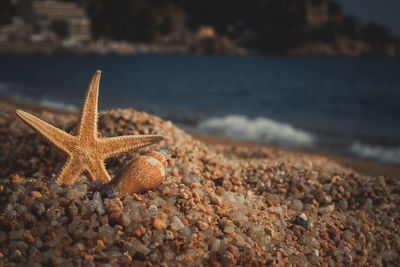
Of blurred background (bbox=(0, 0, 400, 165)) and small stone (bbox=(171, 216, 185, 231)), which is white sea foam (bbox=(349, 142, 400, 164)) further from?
blurred background (bbox=(0, 0, 400, 165))

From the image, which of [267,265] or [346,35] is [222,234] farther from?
[346,35]

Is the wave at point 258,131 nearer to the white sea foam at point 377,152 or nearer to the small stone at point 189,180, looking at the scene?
the white sea foam at point 377,152

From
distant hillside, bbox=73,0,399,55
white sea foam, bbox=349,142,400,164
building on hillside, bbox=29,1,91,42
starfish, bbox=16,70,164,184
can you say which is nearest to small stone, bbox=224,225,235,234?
starfish, bbox=16,70,164,184

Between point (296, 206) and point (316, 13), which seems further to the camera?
point (316, 13)

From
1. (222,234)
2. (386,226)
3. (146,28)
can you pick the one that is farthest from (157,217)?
(146,28)

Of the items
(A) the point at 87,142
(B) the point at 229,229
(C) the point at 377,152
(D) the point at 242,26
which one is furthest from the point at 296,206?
(D) the point at 242,26

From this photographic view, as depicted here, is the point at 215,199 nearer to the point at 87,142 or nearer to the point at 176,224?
the point at 176,224
